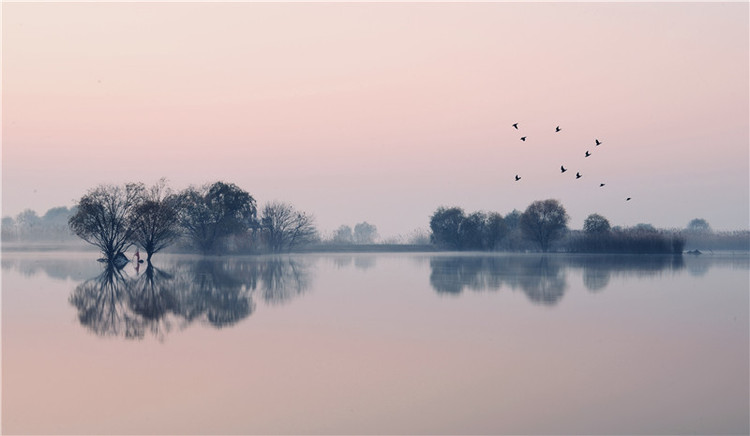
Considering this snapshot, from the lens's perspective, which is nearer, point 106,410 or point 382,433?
point 382,433

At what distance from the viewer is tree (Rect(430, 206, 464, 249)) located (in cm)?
10562

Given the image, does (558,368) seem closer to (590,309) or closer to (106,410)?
(106,410)

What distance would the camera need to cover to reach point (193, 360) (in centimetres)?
1320

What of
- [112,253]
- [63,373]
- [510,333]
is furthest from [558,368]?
[112,253]

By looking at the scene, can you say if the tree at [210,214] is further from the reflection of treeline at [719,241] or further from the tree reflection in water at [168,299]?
the reflection of treeline at [719,241]

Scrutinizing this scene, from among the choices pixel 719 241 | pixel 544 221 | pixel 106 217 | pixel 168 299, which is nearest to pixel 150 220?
pixel 106 217

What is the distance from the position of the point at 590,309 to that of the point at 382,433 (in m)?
14.7

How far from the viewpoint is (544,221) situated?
94.4m

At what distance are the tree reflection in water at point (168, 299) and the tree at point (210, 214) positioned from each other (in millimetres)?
35461

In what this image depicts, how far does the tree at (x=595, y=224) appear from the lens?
9294 cm

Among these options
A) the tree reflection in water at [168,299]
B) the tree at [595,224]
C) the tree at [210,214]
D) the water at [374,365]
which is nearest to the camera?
the water at [374,365]

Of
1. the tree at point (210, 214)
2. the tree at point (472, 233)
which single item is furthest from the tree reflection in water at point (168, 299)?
the tree at point (472, 233)

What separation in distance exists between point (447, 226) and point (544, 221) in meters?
17.2

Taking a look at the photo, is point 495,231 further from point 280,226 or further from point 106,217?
point 106,217
